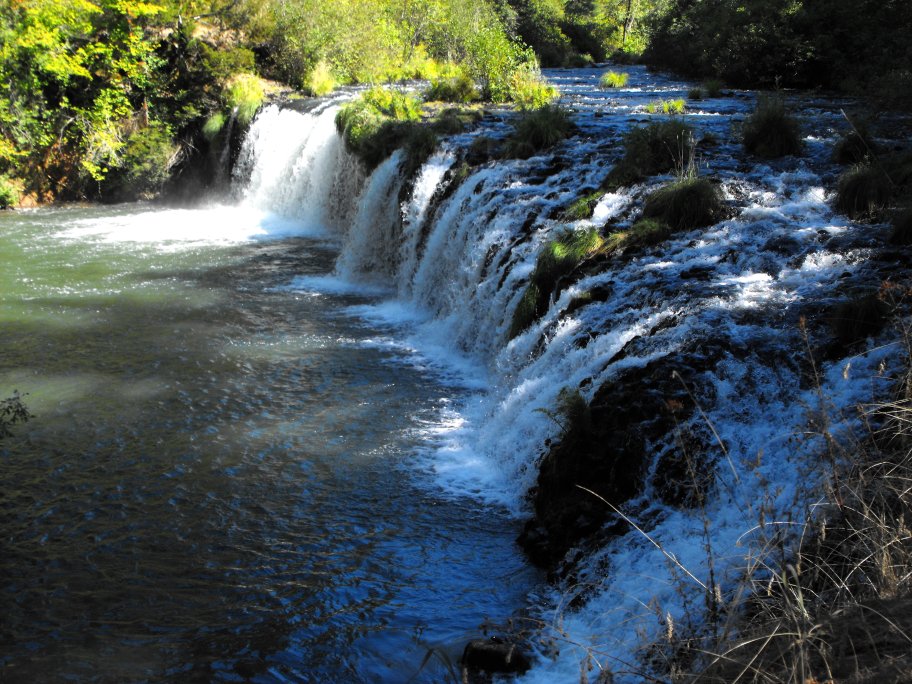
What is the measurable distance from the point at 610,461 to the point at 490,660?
189cm

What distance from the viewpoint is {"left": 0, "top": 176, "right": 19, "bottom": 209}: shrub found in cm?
1955

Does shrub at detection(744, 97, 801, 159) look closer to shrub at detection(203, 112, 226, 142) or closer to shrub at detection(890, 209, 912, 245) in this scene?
shrub at detection(890, 209, 912, 245)

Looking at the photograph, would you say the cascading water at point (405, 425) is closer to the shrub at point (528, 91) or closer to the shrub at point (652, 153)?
the shrub at point (652, 153)

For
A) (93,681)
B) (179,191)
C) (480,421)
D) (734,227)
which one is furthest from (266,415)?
(179,191)

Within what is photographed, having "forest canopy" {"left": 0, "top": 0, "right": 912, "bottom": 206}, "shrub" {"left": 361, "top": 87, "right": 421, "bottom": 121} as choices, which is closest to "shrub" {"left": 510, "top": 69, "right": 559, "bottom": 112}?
"forest canopy" {"left": 0, "top": 0, "right": 912, "bottom": 206}

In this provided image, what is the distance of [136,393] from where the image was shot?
9.01 m

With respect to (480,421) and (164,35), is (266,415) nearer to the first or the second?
(480,421)

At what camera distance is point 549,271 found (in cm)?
891

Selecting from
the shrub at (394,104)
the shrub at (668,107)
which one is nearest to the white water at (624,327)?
the shrub at (668,107)

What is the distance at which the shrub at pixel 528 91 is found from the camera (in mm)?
17469

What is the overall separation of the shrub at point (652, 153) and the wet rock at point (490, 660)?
22.7 feet

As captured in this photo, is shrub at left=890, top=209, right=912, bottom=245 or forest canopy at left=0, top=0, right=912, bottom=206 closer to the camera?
shrub at left=890, top=209, right=912, bottom=245

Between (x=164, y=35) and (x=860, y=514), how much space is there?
2237 centimetres

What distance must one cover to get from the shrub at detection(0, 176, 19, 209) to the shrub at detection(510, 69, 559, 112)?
1199 centimetres
